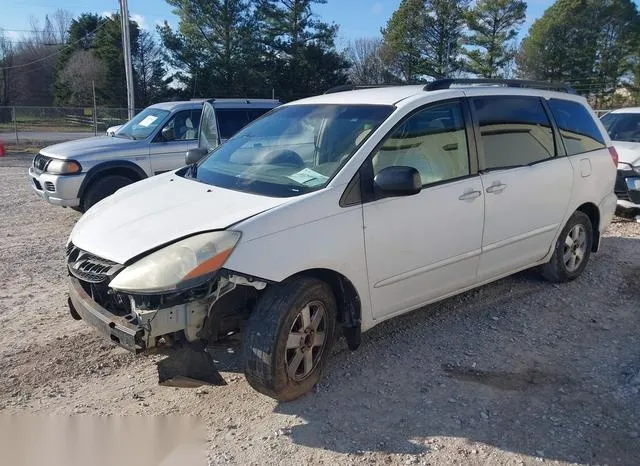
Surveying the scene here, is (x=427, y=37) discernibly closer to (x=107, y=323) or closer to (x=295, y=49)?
(x=295, y=49)

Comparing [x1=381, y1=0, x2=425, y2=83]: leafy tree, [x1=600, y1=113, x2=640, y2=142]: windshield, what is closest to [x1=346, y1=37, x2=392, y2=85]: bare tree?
[x1=381, y1=0, x2=425, y2=83]: leafy tree

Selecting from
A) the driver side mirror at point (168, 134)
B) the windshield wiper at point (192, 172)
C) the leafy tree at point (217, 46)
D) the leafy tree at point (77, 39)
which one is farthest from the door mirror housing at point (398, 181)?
the leafy tree at point (77, 39)

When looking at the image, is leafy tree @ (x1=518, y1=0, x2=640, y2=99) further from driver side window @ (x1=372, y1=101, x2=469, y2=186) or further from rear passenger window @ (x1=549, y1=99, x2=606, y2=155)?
driver side window @ (x1=372, y1=101, x2=469, y2=186)

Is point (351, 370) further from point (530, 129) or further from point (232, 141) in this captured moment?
point (530, 129)

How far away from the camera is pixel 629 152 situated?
8758 millimetres

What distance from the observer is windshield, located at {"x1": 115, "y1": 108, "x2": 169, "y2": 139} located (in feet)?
30.2

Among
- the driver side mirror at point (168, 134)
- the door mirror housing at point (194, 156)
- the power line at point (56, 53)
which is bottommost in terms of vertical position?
the door mirror housing at point (194, 156)

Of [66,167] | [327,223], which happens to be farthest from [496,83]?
[66,167]

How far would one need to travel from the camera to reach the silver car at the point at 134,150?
26.9ft

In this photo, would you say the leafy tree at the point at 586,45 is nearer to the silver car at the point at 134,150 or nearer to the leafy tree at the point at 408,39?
the leafy tree at the point at 408,39

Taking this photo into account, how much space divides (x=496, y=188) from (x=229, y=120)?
5.87m

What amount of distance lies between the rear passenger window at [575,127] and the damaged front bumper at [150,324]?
3.93m

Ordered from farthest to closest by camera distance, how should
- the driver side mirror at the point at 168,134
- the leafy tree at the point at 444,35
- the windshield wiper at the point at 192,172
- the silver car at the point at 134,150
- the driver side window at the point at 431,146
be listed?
1. the leafy tree at the point at 444,35
2. the driver side mirror at the point at 168,134
3. the silver car at the point at 134,150
4. the windshield wiper at the point at 192,172
5. the driver side window at the point at 431,146

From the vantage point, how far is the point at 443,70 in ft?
155
